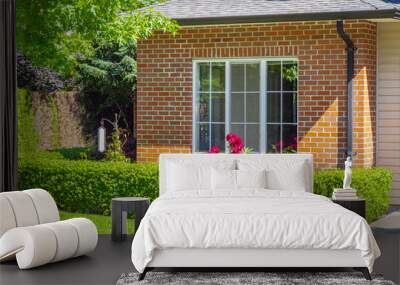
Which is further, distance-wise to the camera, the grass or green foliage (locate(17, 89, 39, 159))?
green foliage (locate(17, 89, 39, 159))

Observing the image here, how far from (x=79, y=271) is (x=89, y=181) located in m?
4.84

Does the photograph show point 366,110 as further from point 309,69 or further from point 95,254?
point 95,254

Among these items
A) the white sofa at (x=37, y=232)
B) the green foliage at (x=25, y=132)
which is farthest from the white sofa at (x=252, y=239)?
the green foliage at (x=25, y=132)

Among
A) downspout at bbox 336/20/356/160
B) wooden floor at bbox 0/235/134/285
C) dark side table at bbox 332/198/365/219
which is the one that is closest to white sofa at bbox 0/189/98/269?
wooden floor at bbox 0/235/134/285

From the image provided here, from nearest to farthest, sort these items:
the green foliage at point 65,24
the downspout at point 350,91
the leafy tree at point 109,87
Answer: the downspout at point 350,91
the green foliage at point 65,24
the leafy tree at point 109,87

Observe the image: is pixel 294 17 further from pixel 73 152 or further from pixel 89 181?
pixel 73 152

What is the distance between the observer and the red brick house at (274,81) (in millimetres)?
12953

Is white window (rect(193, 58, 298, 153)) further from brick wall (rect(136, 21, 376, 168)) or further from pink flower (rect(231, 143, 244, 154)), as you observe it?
pink flower (rect(231, 143, 244, 154))

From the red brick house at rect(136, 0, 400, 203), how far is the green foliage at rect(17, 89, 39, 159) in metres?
2.95

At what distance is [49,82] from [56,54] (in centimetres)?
490

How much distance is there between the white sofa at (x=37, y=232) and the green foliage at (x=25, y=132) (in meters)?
6.32

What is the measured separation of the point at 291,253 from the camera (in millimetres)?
8383

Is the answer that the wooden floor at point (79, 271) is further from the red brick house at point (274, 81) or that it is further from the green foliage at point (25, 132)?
the green foliage at point (25, 132)

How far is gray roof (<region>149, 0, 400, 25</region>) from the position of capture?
12242mm
